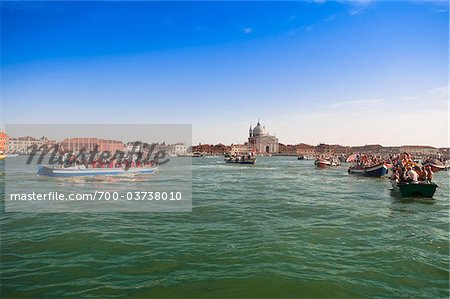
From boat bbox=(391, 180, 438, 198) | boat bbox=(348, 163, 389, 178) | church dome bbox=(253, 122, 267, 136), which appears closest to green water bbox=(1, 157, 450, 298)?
boat bbox=(391, 180, 438, 198)

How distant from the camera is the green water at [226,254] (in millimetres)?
6004

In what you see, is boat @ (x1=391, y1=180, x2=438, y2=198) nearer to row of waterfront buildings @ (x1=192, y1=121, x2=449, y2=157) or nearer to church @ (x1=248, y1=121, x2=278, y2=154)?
row of waterfront buildings @ (x1=192, y1=121, x2=449, y2=157)

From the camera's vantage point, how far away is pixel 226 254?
304 inches

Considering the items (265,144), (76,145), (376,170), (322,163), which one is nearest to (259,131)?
(265,144)

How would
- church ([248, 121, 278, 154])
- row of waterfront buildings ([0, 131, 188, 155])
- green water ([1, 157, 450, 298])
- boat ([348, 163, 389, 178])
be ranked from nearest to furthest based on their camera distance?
green water ([1, 157, 450, 298]), boat ([348, 163, 389, 178]), row of waterfront buildings ([0, 131, 188, 155]), church ([248, 121, 278, 154])

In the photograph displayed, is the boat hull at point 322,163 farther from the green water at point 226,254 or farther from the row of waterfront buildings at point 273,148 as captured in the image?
the row of waterfront buildings at point 273,148

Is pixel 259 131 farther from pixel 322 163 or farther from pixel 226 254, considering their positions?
pixel 226 254

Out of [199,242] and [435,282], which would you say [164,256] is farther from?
[435,282]

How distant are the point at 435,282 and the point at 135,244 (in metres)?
6.89

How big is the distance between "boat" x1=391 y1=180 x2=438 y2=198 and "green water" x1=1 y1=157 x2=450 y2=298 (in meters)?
4.07

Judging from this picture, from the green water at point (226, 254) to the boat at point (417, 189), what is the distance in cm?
407

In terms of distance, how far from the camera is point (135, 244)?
851 centimetres

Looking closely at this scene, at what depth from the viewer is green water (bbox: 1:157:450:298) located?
6.00 metres

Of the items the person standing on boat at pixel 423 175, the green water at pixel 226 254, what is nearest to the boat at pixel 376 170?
the person standing on boat at pixel 423 175
